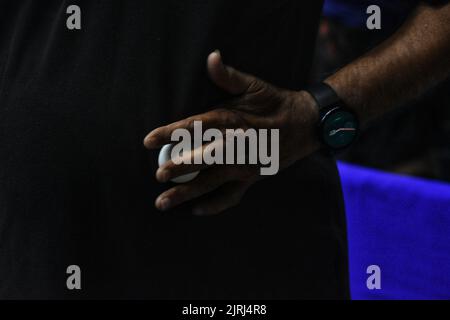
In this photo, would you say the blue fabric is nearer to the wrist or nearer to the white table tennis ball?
the wrist

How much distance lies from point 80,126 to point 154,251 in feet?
0.54

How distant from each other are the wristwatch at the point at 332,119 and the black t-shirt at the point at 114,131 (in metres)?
0.05

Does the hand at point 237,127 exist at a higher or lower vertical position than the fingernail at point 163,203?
higher

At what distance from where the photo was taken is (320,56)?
3.26 m

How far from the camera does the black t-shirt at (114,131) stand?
76cm

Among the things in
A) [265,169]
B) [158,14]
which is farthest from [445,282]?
[158,14]

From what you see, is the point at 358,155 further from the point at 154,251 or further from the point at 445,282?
the point at 154,251

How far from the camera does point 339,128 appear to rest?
2.78ft

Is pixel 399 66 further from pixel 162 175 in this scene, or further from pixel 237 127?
pixel 162 175

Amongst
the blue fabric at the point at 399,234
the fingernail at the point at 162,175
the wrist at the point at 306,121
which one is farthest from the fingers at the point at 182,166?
the blue fabric at the point at 399,234

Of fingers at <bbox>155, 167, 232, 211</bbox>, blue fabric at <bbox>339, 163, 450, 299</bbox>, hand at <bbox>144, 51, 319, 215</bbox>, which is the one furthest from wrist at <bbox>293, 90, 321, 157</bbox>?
blue fabric at <bbox>339, 163, 450, 299</bbox>

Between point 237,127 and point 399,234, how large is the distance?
875 millimetres

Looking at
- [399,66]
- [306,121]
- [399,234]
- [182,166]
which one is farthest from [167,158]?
[399,234]

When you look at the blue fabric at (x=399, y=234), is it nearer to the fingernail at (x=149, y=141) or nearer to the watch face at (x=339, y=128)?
the watch face at (x=339, y=128)
